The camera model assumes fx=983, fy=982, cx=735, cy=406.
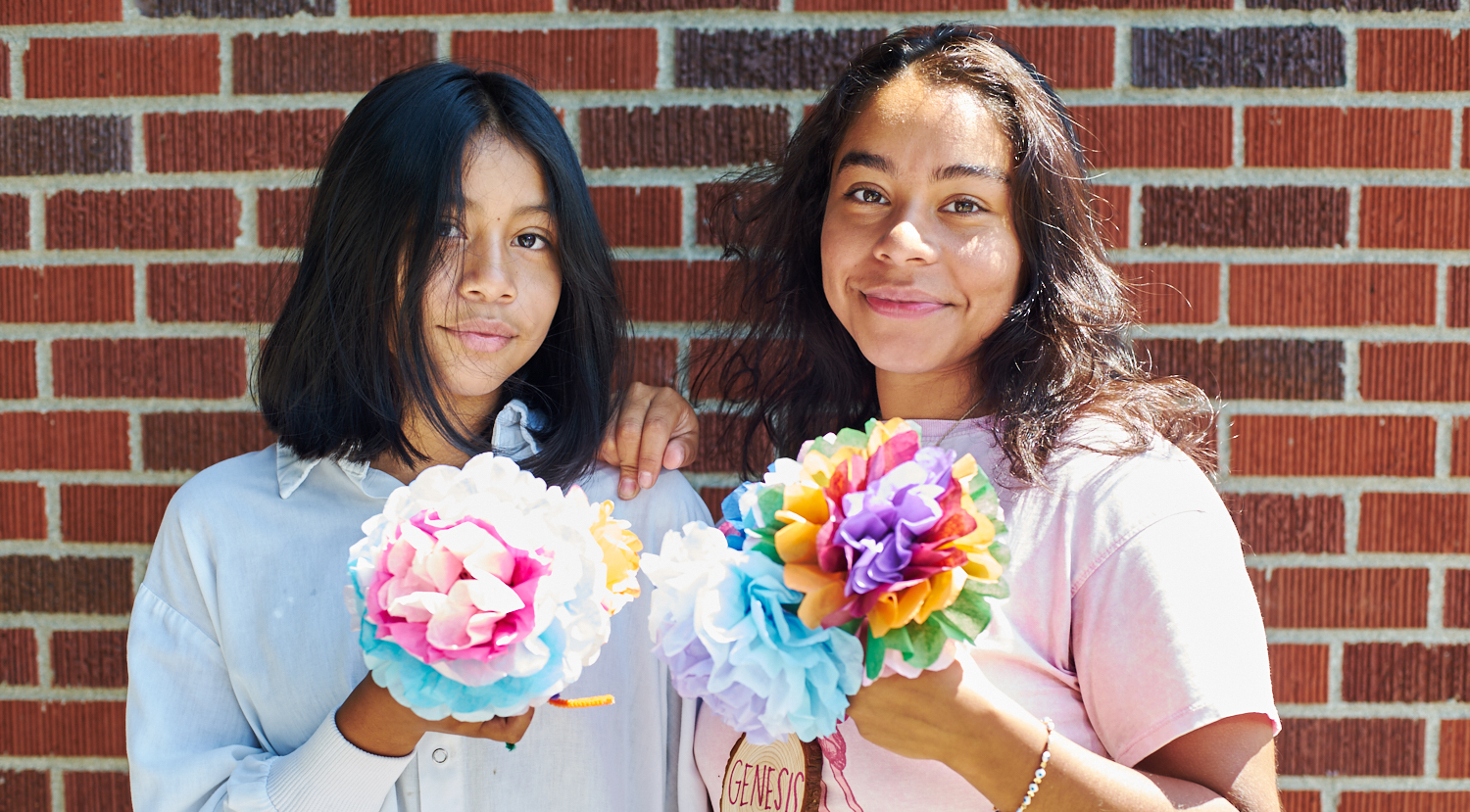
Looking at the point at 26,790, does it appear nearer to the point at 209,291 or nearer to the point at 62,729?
the point at 62,729

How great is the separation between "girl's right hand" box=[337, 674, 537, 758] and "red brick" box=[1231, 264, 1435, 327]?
1.73 m

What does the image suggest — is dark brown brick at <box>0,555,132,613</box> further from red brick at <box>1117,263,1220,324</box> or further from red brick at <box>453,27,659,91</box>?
red brick at <box>1117,263,1220,324</box>

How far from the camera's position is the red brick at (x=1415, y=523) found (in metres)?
2.13

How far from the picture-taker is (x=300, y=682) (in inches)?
64.7

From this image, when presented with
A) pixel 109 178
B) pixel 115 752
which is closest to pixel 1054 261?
pixel 109 178

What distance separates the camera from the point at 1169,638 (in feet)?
4.28

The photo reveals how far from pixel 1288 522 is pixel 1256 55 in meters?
1.02

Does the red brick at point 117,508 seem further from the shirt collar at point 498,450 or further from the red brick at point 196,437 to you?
the shirt collar at point 498,450

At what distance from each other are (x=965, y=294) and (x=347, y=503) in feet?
3.74

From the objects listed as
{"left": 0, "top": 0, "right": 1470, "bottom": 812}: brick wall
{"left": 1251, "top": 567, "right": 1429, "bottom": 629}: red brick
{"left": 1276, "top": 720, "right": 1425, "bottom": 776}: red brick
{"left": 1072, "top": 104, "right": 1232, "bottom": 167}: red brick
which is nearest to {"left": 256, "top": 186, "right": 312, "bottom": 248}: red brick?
{"left": 0, "top": 0, "right": 1470, "bottom": 812}: brick wall

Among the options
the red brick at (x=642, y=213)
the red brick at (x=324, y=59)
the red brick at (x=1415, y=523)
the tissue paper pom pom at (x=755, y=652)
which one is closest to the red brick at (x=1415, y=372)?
the red brick at (x=1415, y=523)

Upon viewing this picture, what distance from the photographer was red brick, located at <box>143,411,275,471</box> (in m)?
2.23


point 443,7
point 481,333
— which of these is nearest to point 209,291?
point 443,7

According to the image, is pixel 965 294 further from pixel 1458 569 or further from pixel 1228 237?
pixel 1458 569
